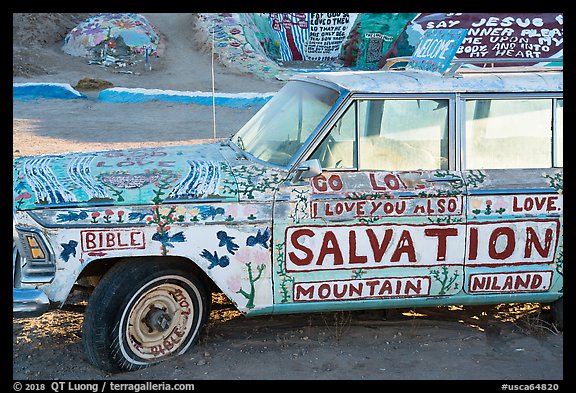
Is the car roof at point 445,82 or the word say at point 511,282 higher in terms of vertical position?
the car roof at point 445,82

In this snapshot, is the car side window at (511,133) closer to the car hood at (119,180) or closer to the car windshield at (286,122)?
A: the car windshield at (286,122)

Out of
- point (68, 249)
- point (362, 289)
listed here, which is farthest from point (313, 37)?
point (68, 249)

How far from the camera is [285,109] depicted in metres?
5.01

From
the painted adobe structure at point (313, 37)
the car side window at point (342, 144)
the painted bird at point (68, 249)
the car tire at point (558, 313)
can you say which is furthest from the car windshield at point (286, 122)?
the painted adobe structure at point (313, 37)

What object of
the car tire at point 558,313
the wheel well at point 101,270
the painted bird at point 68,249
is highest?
the painted bird at point 68,249

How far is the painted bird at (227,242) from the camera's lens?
4238 mm

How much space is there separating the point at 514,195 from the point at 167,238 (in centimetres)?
228

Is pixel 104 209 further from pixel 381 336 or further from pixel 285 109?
pixel 381 336

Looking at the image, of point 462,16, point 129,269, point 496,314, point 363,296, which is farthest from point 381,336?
point 462,16

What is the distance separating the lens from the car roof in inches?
181

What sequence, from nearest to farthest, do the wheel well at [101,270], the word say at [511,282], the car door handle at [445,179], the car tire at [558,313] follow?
the wheel well at [101,270]
the car door handle at [445,179]
the word say at [511,282]
the car tire at [558,313]

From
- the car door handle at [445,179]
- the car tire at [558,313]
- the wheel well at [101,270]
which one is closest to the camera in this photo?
the wheel well at [101,270]

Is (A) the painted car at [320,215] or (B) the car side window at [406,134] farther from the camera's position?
(B) the car side window at [406,134]

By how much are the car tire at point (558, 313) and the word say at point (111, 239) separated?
A: 2.94 metres
